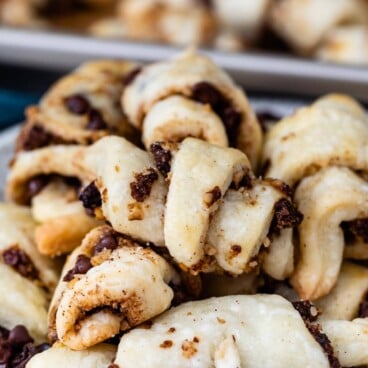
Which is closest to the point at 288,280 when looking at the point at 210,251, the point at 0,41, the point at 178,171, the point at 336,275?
the point at 336,275

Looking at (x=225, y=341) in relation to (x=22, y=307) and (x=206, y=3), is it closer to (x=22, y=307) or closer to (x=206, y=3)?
(x=22, y=307)

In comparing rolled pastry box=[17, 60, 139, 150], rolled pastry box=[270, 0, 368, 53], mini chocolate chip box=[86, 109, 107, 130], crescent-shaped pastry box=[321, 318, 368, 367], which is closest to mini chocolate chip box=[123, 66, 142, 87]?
rolled pastry box=[17, 60, 139, 150]

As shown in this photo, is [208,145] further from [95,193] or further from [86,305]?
[86,305]

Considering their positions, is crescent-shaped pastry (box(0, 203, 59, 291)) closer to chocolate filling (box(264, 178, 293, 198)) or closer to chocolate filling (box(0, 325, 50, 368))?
chocolate filling (box(0, 325, 50, 368))

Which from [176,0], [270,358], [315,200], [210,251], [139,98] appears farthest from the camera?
[176,0]

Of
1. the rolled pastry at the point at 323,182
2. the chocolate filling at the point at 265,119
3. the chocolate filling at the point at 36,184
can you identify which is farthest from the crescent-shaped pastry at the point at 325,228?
the chocolate filling at the point at 36,184

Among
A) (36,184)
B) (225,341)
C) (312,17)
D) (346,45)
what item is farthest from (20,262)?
(312,17)
